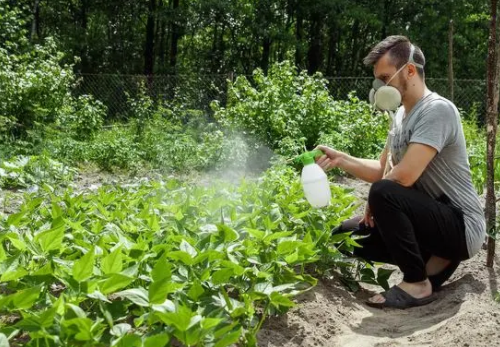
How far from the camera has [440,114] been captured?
10.4 feet

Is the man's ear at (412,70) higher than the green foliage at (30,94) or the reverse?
higher

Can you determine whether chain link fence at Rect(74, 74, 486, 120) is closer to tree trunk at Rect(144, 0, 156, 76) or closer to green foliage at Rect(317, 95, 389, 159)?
green foliage at Rect(317, 95, 389, 159)

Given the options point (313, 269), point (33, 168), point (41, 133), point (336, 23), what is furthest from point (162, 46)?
point (313, 269)

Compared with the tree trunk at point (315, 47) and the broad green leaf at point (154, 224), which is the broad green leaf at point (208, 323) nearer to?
the broad green leaf at point (154, 224)

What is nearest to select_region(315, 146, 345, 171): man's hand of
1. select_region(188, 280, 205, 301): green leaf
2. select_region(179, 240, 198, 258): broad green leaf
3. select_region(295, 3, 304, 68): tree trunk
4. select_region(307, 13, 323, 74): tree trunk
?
select_region(179, 240, 198, 258): broad green leaf

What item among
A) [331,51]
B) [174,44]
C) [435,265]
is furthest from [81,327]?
[331,51]

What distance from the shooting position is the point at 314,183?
3.23 meters

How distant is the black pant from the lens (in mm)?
3258

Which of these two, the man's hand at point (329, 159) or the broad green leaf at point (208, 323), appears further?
the man's hand at point (329, 159)

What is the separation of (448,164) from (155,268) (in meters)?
1.86

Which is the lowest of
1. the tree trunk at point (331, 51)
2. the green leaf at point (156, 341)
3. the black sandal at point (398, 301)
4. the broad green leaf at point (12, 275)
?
the black sandal at point (398, 301)

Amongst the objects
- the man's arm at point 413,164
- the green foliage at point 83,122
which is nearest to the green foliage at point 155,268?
the man's arm at point 413,164

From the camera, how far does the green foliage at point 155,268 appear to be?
1.88m

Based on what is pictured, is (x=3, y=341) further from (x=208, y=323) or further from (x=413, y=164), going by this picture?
(x=413, y=164)
